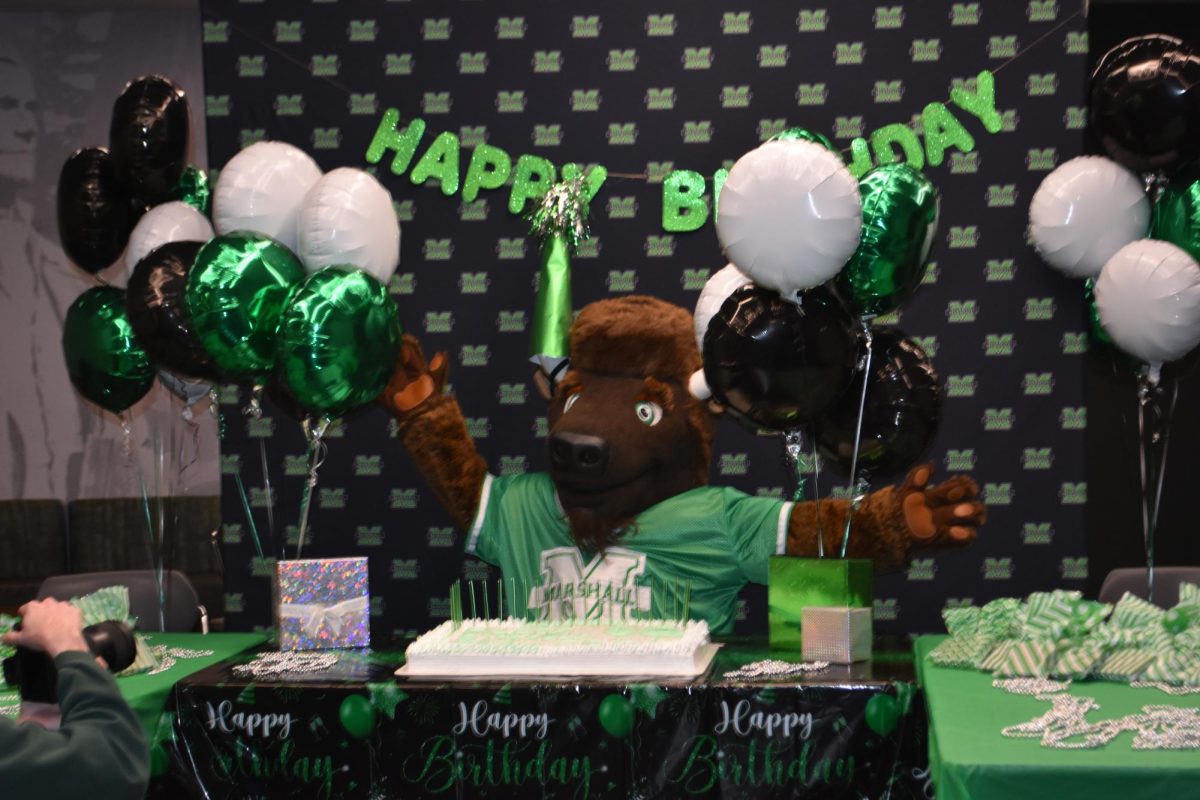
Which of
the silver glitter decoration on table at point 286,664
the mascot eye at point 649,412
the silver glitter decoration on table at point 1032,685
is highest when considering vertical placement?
the mascot eye at point 649,412

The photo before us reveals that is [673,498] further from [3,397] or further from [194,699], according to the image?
[3,397]

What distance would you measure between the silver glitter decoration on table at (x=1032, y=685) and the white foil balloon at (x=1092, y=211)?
1.29 metres

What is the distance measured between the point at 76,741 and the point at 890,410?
185 cm

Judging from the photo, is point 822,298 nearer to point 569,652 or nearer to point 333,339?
point 569,652

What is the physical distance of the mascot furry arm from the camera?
127 inches

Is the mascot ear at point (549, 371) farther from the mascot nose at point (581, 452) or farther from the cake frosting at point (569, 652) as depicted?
the cake frosting at point (569, 652)

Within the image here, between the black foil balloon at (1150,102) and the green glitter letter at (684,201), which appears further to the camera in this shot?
the green glitter letter at (684,201)

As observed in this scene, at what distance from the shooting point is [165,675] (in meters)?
2.77

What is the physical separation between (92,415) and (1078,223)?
5167 millimetres

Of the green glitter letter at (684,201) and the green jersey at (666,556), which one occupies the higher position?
the green glitter letter at (684,201)

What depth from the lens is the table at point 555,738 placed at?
2.48 m

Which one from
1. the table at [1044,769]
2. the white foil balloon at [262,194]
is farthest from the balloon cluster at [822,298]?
the white foil balloon at [262,194]

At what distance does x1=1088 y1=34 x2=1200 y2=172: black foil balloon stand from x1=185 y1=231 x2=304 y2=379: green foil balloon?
1978mm

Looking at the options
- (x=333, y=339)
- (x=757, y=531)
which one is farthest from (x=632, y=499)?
(x=333, y=339)
